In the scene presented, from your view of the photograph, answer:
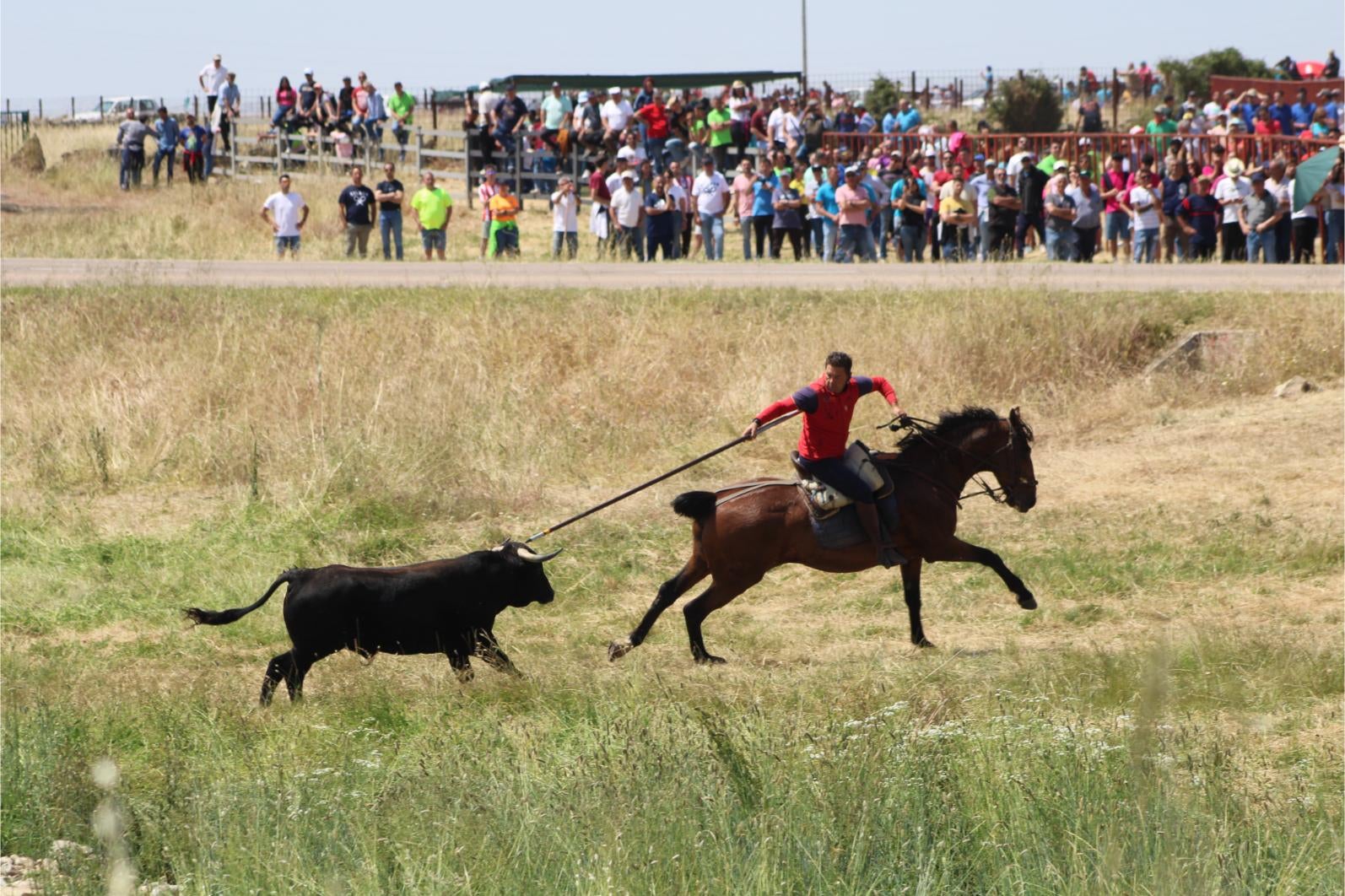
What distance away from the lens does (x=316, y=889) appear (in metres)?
6.23

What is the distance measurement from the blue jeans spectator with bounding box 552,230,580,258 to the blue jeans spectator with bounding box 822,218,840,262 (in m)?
4.71

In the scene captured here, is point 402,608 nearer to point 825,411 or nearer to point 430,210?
point 825,411

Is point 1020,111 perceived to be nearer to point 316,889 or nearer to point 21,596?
point 21,596

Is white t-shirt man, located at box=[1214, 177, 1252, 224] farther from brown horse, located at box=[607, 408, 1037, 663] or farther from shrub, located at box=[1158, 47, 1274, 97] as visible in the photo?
shrub, located at box=[1158, 47, 1274, 97]

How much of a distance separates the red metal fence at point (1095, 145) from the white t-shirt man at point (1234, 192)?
1282 millimetres

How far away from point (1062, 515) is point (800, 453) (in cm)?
511

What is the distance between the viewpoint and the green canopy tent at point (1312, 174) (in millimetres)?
23406

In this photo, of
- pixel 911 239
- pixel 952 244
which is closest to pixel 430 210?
pixel 911 239

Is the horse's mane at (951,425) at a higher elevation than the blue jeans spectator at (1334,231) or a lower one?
lower

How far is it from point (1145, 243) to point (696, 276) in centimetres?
766

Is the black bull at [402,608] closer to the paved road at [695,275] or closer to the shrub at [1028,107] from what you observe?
the paved road at [695,275]

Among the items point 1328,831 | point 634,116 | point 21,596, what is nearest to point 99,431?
point 21,596

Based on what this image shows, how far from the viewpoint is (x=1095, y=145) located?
30.9 m

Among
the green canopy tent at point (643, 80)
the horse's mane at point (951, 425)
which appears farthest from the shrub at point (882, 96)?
the horse's mane at point (951, 425)
